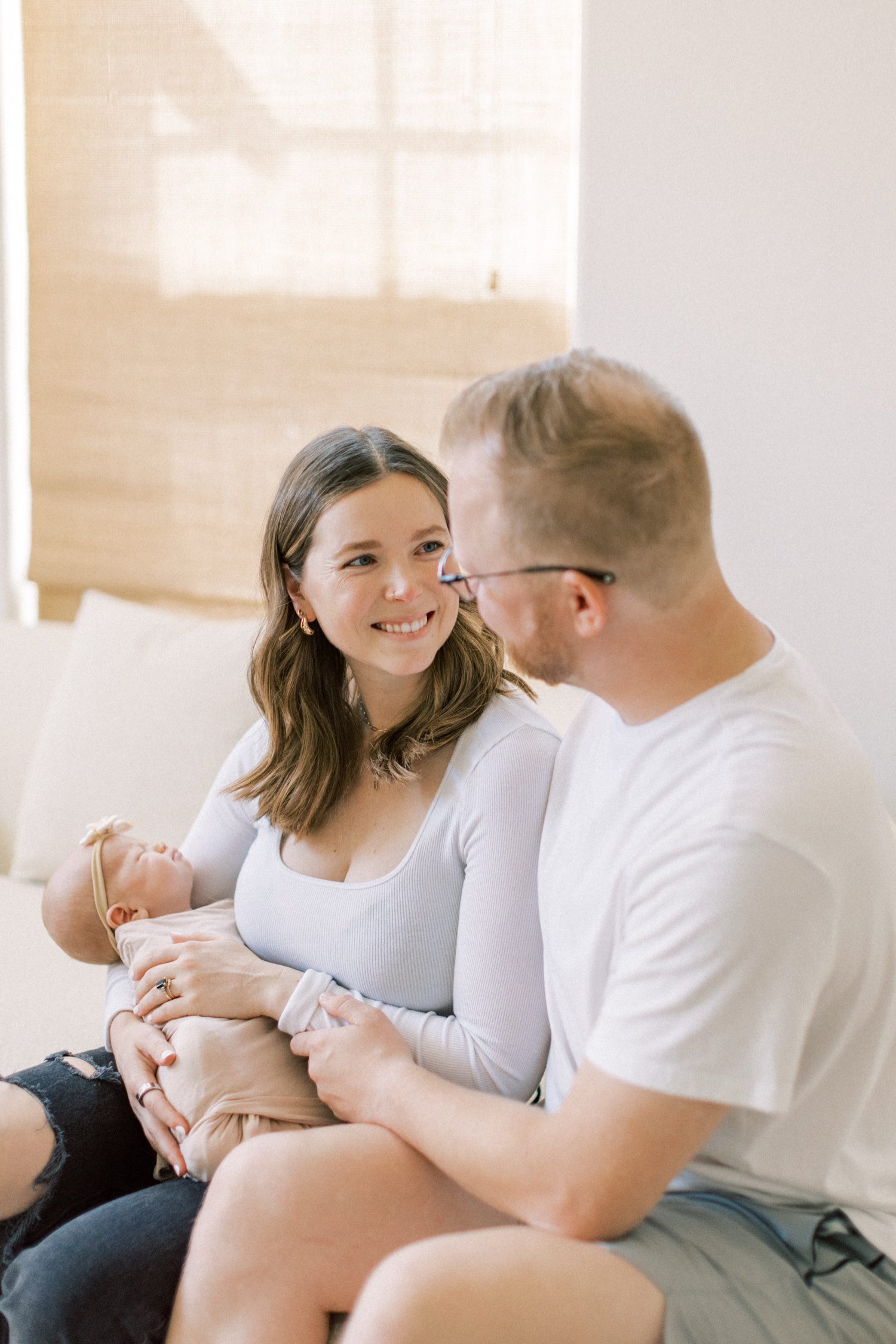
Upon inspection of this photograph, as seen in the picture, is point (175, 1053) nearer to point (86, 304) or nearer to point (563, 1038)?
point (563, 1038)

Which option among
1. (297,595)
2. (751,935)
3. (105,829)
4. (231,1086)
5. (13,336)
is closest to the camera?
(751,935)

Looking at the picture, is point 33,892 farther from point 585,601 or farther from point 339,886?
point 585,601

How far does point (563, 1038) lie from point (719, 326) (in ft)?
4.97

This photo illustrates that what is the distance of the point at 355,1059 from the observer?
1.28 metres

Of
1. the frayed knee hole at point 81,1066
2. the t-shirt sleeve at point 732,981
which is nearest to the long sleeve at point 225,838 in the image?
the frayed knee hole at point 81,1066

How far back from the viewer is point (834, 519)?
2.31 m

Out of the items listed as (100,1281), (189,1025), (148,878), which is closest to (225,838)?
(148,878)

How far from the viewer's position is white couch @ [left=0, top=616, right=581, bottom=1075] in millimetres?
1918

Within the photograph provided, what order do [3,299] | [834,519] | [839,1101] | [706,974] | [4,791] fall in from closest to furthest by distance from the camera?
[706,974] < [839,1101] < [834,519] < [4,791] < [3,299]

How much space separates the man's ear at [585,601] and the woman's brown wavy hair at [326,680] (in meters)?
0.42

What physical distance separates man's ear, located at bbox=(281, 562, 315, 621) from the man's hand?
19.5 inches

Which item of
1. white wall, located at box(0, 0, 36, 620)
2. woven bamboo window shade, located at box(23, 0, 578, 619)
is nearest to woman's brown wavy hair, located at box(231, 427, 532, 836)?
woven bamboo window shade, located at box(23, 0, 578, 619)

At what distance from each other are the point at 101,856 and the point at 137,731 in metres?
0.70

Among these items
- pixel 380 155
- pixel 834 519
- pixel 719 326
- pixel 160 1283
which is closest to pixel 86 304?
pixel 380 155
